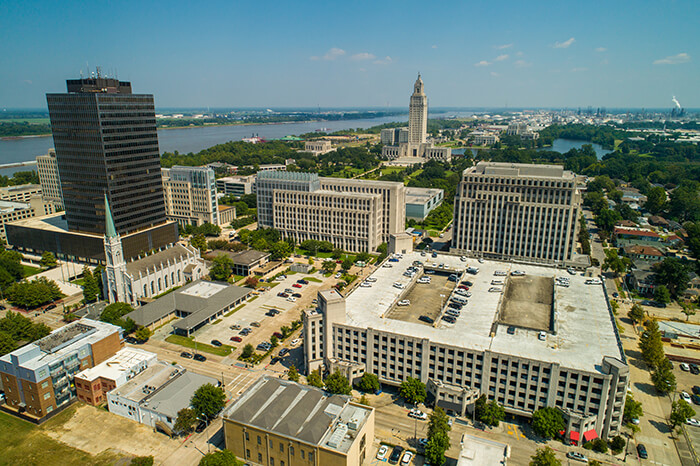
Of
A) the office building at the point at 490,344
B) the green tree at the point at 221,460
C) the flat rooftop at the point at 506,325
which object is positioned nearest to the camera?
the green tree at the point at 221,460

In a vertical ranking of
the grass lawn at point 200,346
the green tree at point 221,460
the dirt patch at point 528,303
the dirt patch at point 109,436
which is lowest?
the dirt patch at point 109,436

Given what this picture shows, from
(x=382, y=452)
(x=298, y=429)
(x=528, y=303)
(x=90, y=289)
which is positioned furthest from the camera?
(x=90, y=289)

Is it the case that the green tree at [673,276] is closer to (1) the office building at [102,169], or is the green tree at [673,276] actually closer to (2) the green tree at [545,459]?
(2) the green tree at [545,459]

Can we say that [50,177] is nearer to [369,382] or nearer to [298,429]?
[369,382]

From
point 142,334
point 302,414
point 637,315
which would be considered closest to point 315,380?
point 302,414

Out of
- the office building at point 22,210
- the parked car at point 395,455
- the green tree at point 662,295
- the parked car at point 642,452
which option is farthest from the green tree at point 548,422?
the office building at point 22,210

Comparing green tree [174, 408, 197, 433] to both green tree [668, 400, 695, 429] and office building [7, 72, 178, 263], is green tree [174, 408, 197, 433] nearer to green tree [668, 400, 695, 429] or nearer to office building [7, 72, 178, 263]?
green tree [668, 400, 695, 429]
